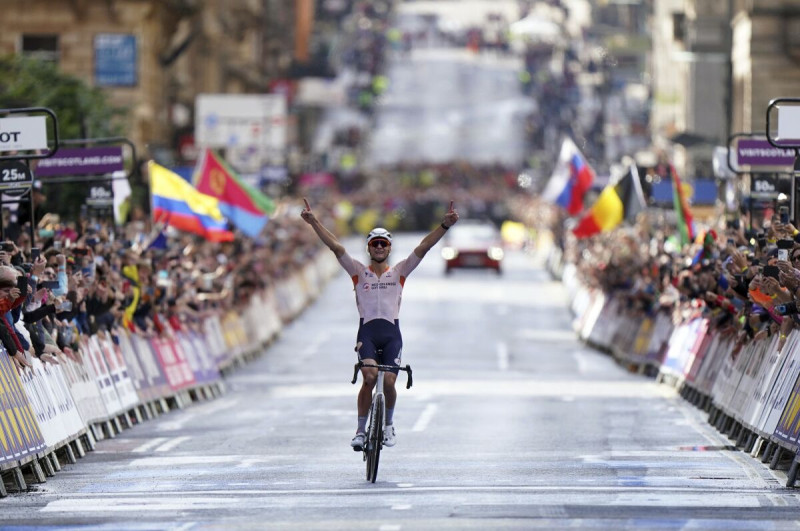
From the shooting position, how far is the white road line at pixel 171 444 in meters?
20.6

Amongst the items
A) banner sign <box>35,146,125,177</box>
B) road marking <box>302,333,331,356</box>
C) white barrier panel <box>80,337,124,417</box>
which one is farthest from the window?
white barrier panel <box>80,337,124,417</box>

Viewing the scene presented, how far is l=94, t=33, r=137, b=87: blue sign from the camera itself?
47.9 meters

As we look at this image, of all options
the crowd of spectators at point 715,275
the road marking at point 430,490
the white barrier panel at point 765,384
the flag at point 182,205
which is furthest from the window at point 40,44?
the road marking at point 430,490

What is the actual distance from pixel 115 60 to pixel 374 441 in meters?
32.5

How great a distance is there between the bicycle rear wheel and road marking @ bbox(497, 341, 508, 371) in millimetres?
17484

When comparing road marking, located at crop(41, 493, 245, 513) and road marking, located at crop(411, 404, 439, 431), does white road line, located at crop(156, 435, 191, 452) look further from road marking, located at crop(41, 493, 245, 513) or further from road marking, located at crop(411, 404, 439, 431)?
road marking, located at crop(41, 493, 245, 513)

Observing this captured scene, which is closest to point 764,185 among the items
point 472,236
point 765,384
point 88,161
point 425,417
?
point 425,417

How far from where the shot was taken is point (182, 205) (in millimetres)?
31281

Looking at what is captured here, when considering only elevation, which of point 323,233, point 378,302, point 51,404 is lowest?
point 51,404

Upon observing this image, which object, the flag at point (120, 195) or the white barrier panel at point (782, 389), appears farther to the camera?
the flag at point (120, 195)

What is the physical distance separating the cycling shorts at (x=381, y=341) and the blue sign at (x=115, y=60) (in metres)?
31.3

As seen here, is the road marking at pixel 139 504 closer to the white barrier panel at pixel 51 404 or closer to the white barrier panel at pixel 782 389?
the white barrier panel at pixel 51 404

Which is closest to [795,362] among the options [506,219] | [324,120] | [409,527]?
[409,527]

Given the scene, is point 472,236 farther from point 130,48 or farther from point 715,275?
point 715,275
